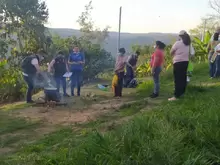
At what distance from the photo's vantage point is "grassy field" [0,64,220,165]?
4.02 metres

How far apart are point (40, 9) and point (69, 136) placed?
15.5 metres

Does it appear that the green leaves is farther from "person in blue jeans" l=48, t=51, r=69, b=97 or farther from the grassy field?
the grassy field

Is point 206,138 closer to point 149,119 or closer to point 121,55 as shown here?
point 149,119

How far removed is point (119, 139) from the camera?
14.8ft

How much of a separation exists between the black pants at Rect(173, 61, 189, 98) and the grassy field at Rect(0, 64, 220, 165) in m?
0.31

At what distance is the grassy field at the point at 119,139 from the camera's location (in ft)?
13.2

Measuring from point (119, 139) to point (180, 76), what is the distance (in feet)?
12.8

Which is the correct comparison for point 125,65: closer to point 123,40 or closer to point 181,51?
point 181,51

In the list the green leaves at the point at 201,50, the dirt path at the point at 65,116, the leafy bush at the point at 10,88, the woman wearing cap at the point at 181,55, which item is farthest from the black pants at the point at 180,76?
the green leaves at the point at 201,50

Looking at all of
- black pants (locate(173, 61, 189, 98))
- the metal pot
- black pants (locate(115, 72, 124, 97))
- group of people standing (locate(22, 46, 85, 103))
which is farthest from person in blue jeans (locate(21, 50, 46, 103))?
Answer: black pants (locate(173, 61, 189, 98))

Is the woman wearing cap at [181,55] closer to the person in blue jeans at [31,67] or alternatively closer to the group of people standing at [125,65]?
the group of people standing at [125,65]

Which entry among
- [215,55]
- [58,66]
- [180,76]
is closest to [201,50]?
[215,55]

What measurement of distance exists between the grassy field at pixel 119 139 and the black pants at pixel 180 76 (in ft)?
1.02

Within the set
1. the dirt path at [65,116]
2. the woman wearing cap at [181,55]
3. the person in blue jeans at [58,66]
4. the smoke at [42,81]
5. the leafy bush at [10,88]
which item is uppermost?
the woman wearing cap at [181,55]
